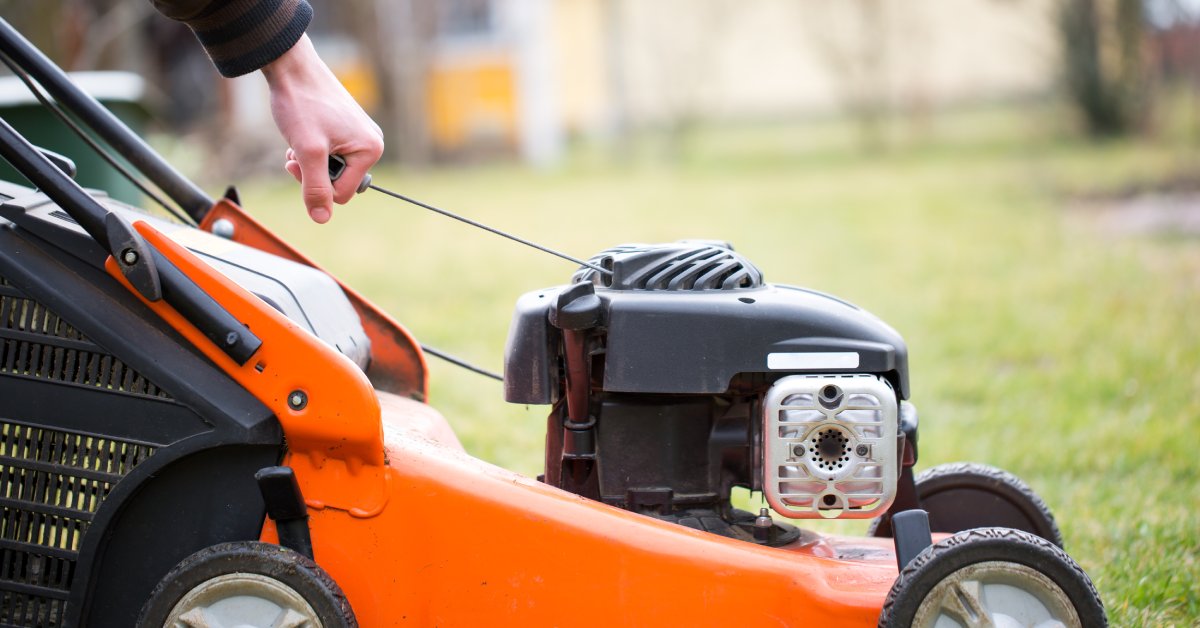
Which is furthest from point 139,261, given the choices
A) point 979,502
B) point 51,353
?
point 979,502

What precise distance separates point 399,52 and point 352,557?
14872 millimetres

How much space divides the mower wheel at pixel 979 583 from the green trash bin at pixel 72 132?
2.64 metres

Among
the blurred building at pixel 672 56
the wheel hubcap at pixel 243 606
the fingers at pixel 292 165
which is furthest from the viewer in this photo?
the blurred building at pixel 672 56

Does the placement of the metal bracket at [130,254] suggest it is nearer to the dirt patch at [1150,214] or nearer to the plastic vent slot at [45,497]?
the plastic vent slot at [45,497]

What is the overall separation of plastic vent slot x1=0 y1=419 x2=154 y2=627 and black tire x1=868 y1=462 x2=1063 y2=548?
48.6 inches

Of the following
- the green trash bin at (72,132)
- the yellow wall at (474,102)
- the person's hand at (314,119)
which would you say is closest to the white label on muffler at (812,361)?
the person's hand at (314,119)

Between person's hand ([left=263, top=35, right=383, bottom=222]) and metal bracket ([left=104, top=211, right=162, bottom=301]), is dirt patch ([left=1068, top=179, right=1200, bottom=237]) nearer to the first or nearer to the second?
person's hand ([left=263, top=35, right=383, bottom=222])

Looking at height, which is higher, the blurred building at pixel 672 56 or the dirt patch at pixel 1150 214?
the blurred building at pixel 672 56

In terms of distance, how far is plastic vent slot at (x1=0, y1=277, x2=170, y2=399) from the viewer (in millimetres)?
1607

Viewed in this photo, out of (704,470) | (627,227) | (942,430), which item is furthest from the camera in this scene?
(627,227)

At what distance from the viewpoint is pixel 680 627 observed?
1647 mm

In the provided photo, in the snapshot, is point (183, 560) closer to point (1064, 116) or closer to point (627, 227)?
point (627, 227)

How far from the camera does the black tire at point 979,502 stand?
6.84 feet

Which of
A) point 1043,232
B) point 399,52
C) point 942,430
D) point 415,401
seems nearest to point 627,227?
point 1043,232
